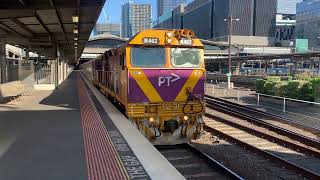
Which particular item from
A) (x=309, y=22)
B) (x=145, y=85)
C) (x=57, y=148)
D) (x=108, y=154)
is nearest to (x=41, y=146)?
(x=57, y=148)

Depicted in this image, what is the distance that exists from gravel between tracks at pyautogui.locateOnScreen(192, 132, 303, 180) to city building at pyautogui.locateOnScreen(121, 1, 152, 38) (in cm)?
7408

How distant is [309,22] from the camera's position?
121000 millimetres

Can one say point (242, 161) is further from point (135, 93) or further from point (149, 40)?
point (149, 40)

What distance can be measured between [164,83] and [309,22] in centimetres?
11968

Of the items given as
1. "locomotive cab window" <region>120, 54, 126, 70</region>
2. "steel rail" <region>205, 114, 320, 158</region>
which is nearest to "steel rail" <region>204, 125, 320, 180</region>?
"steel rail" <region>205, 114, 320, 158</region>

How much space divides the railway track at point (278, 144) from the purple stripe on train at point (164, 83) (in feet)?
9.36

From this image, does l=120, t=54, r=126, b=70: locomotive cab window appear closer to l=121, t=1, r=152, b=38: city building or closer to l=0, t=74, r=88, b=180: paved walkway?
l=0, t=74, r=88, b=180: paved walkway

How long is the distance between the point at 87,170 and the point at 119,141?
8.78 feet

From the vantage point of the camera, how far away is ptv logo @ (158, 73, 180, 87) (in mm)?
11875

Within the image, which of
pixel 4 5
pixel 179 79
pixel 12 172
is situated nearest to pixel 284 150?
pixel 179 79

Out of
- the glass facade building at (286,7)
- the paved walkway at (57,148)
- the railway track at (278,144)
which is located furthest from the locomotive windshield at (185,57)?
the glass facade building at (286,7)

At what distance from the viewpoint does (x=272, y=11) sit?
14225 centimetres

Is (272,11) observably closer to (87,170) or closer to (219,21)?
(219,21)

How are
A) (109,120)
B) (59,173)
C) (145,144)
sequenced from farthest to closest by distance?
(109,120)
(145,144)
(59,173)
